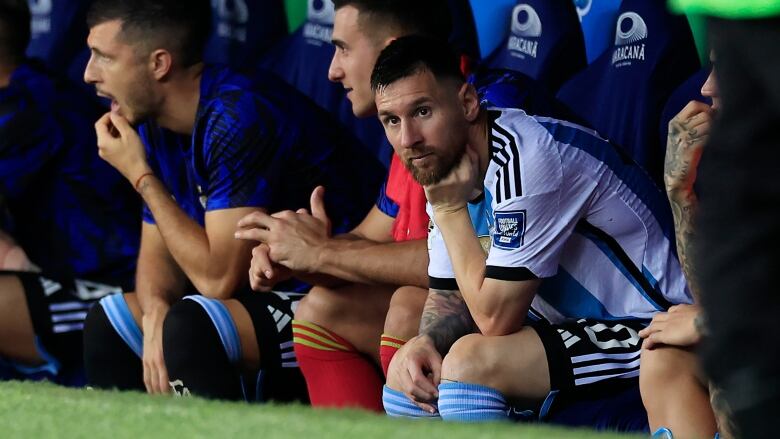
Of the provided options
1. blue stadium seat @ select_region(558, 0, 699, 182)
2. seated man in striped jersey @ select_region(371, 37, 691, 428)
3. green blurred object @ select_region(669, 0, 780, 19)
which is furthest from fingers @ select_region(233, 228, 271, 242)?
green blurred object @ select_region(669, 0, 780, 19)

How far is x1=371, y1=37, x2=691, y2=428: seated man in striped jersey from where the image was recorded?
242cm

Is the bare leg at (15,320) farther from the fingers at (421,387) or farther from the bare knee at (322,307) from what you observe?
the fingers at (421,387)

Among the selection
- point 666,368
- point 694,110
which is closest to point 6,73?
point 694,110

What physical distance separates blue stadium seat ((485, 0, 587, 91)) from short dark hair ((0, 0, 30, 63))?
153cm

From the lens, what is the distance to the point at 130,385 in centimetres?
339

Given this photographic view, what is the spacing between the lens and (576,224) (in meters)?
2.54

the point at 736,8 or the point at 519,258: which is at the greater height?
the point at 736,8

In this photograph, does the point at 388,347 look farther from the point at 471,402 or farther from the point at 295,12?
the point at 295,12

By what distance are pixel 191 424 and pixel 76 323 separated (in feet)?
7.58

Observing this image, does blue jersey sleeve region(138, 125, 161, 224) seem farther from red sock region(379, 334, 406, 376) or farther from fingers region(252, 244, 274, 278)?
red sock region(379, 334, 406, 376)

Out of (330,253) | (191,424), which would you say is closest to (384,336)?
(330,253)

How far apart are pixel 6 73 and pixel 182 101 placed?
77 cm

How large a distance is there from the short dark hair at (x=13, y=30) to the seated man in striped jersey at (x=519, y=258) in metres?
1.70

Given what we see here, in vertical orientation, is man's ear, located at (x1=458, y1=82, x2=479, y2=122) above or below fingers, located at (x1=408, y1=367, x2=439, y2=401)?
above
